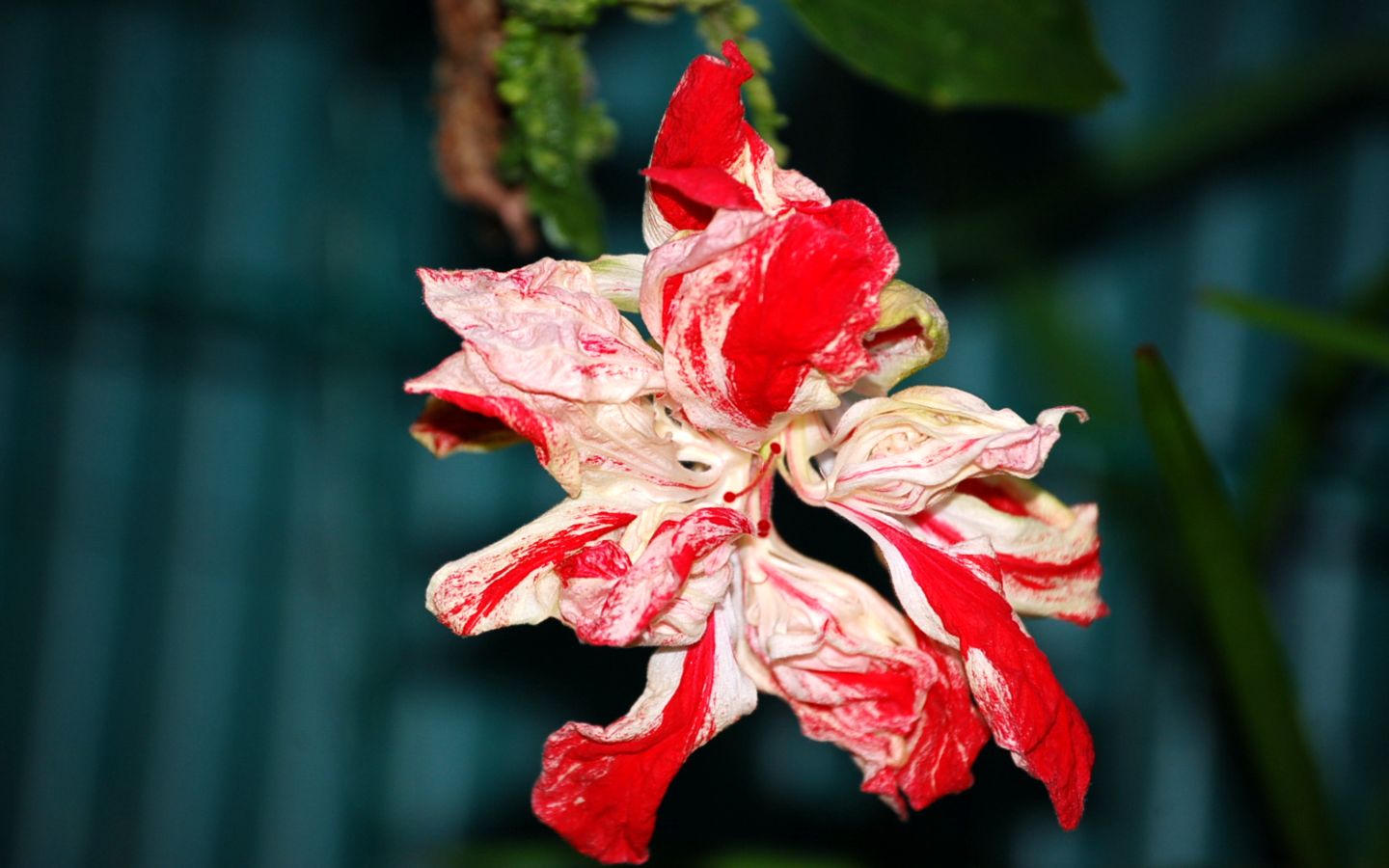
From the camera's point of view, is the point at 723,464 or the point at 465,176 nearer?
the point at 723,464

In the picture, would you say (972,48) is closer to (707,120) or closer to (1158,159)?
(707,120)

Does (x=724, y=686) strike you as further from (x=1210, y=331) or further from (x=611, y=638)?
(x=1210, y=331)

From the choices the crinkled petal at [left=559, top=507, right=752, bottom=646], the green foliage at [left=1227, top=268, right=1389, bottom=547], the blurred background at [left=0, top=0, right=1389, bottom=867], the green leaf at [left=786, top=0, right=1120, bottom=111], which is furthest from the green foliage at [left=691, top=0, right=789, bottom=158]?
the blurred background at [left=0, top=0, right=1389, bottom=867]

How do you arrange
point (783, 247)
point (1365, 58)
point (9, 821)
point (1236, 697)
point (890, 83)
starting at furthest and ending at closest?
point (9, 821)
point (1365, 58)
point (1236, 697)
point (890, 83)
point (783, 247)

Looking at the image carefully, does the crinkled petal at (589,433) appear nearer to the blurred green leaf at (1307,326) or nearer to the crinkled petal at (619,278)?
the crinkled petal at (619,278)

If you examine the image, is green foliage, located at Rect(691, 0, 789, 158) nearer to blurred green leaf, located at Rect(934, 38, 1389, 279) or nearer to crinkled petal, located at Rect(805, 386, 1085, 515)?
crinkled petal, located at Rect(805, 386, 1085, 515)

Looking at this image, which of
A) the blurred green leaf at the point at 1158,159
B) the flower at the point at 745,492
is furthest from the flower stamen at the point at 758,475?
the blurred green leaf at the point at 1158,159

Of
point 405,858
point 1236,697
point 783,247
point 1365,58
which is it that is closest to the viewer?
point 783,247

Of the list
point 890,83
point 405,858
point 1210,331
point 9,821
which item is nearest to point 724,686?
point 890,83
